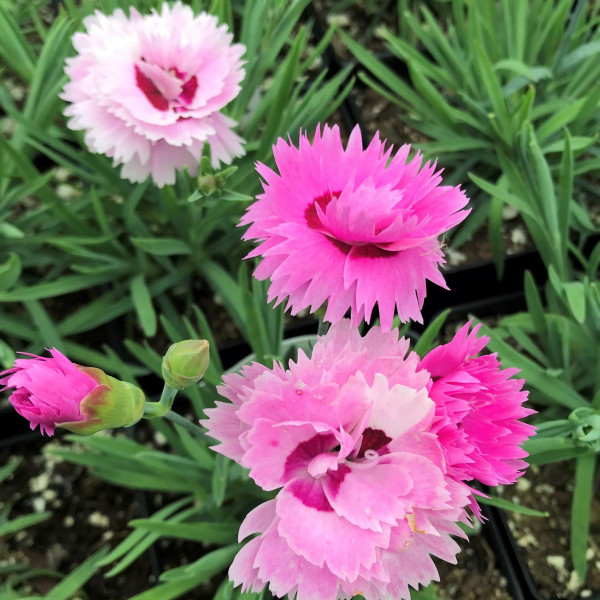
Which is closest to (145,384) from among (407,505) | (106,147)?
(106,147)

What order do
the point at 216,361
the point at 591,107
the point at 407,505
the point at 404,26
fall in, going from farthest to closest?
1. the point at 404,26
2. the point at 591,107
3. the point at 216,361
4. the point at 407,505

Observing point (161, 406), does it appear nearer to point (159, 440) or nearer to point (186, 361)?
point (186, 361)

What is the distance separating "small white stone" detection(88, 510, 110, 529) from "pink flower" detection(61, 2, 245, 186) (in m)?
0.54

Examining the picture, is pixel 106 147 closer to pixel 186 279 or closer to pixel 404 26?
pixel 186 279

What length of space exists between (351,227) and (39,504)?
0.80m

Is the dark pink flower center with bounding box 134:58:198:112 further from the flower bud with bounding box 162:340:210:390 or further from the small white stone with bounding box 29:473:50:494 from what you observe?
the small white stone with bounding box 29:473:50:494

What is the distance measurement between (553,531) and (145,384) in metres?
0.68

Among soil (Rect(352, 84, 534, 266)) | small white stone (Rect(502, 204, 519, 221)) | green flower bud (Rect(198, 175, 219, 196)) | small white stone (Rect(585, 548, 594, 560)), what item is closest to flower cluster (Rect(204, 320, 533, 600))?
green flower bud (Rect(198, 175, 219, 196))

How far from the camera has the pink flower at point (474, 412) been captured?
1.27ft

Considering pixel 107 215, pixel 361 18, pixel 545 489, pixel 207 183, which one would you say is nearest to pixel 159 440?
pixel 107 215

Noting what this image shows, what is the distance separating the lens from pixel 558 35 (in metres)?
1.10

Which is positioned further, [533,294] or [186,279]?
[186,279]

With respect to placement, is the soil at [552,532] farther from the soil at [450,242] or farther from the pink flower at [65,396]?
the pink flower at [65,396]

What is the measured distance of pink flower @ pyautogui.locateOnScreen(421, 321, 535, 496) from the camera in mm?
388
